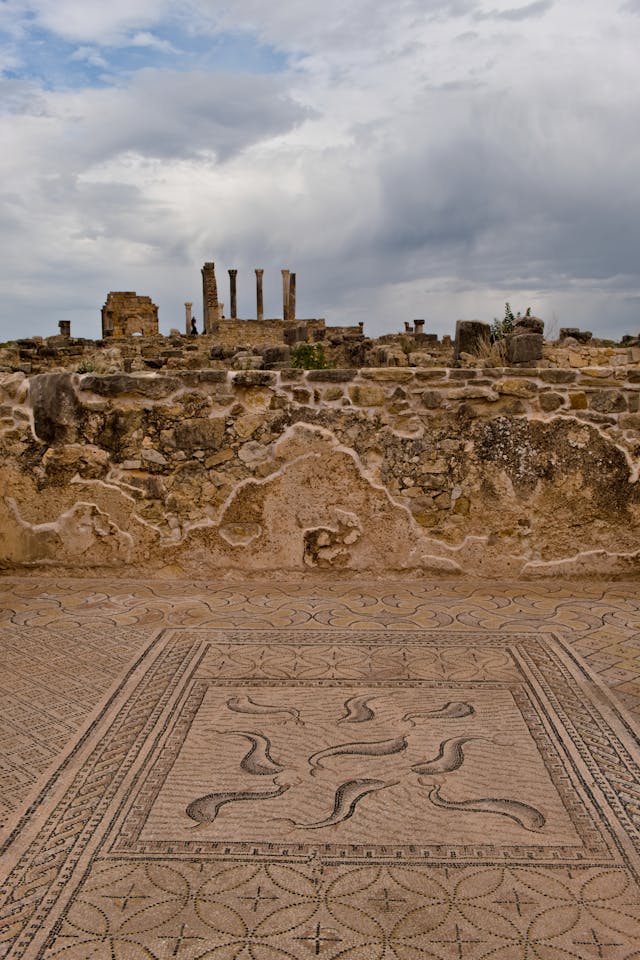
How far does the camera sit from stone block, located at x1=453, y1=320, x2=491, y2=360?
10.5 m

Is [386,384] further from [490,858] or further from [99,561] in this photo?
[490,858]

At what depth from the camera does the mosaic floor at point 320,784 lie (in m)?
1.59

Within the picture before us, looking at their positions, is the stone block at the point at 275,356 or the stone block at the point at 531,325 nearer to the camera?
the stone block at the point at 275,356

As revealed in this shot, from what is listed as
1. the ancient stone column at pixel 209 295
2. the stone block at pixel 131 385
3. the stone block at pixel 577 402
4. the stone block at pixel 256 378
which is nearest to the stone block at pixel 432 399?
the stone block at pixel 577 402

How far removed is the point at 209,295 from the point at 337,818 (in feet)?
96.2

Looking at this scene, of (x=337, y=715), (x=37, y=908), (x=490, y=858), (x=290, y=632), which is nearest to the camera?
(x=37, y=908)

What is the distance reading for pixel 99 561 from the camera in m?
4.22

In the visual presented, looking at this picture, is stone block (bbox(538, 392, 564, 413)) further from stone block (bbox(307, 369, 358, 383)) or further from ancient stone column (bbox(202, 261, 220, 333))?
ancient stone column (bbox(202, 261, 220, 333))

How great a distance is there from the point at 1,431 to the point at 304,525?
5.46 ft

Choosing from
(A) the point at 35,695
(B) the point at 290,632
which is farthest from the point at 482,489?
(A) the point at 35,695

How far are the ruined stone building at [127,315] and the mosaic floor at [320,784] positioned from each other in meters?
24.7

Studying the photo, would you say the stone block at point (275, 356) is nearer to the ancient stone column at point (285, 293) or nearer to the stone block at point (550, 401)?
the stone block at point (550, 401)

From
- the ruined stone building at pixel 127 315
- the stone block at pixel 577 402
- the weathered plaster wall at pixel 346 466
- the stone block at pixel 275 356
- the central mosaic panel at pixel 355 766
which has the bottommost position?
the central mosaic panel at pixel 355 766

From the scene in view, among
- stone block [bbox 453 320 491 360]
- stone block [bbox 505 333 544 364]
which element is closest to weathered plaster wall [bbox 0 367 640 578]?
stone block [bbox 505 333 544 364]
